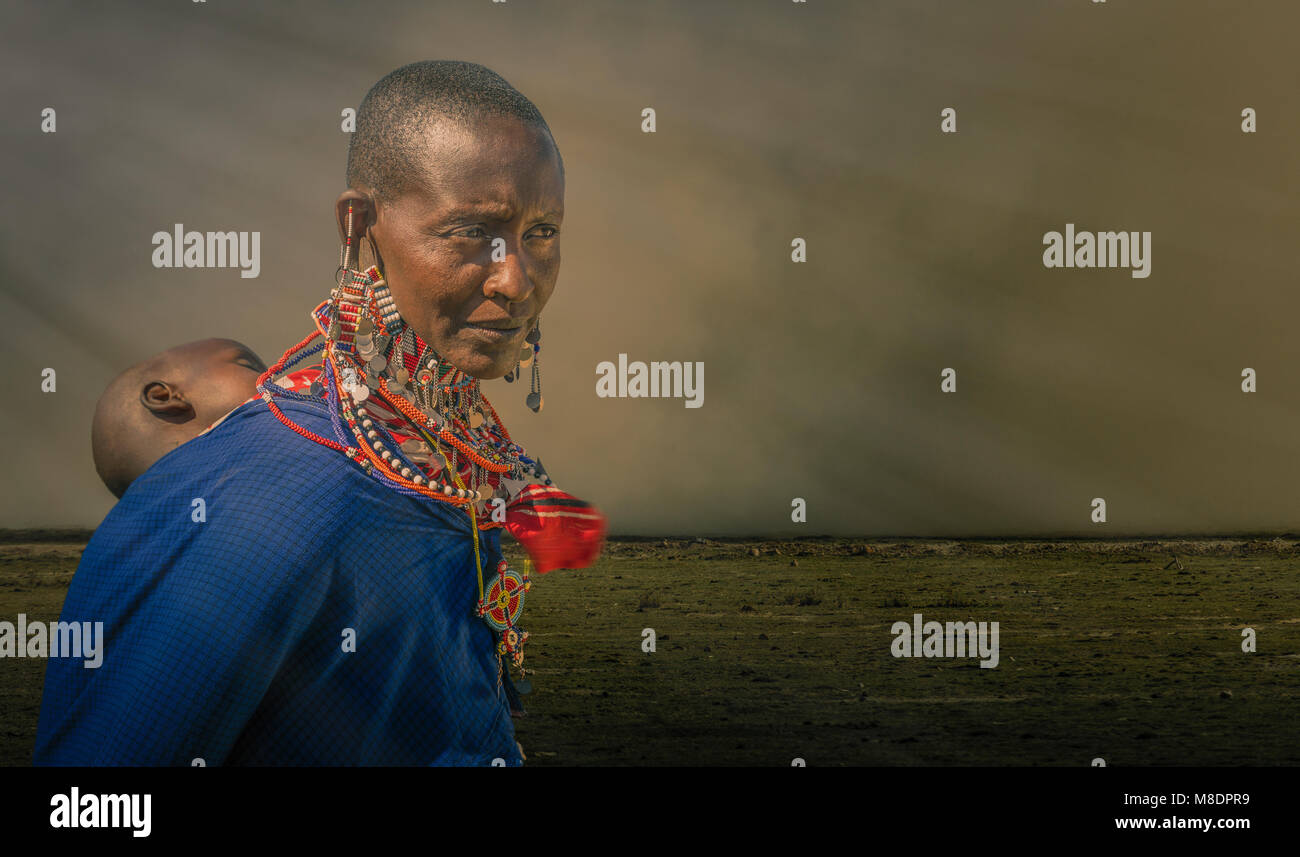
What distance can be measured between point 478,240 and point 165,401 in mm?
1766

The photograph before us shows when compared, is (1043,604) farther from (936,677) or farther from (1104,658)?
(936,677)

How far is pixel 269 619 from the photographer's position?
2057 mm

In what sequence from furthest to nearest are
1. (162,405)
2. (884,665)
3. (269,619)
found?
(884,665) → (162,405) → (269,619)

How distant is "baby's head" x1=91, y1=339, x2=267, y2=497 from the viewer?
3477 millimetres

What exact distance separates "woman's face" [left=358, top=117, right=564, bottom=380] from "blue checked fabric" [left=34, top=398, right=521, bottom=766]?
375 mm

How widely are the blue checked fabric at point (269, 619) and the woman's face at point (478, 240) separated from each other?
0.37 m

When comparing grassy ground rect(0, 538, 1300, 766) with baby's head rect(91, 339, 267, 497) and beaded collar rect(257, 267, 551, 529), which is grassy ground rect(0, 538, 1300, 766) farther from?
beaded collar rect(257, 267, 551, 529)

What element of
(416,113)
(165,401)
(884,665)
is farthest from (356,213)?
(884,665)

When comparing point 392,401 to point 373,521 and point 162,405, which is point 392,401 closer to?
point 373,521

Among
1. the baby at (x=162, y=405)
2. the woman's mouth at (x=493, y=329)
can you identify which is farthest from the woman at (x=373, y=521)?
the baby at (x=162, y=405)

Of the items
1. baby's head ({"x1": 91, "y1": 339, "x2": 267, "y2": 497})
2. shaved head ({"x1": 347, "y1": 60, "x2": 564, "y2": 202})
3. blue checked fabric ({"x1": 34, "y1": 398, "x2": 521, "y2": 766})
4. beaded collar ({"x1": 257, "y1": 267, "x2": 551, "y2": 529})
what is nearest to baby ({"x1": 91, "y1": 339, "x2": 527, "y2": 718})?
baby's head ({"x1": 91, "y1": 339, "x2": 267, "y2": 497})

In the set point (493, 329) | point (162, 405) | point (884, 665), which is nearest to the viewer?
point (493, 329)

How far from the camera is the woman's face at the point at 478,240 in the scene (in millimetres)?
2273

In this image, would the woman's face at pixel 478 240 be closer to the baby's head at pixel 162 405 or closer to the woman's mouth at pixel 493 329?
the woman's mouth at pixel 493 329
